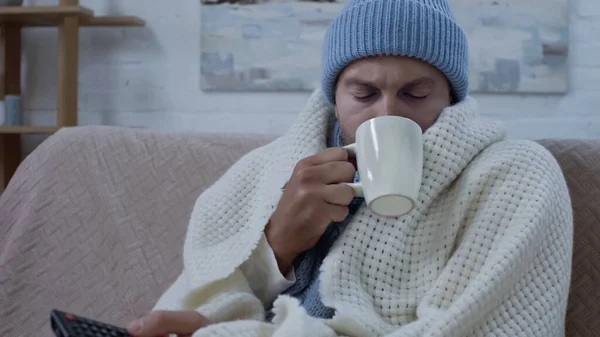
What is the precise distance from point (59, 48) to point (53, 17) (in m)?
0.10

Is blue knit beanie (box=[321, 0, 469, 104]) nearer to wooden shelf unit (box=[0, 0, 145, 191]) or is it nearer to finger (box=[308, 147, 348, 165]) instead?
finger (box=[308, 147, 348, 165])

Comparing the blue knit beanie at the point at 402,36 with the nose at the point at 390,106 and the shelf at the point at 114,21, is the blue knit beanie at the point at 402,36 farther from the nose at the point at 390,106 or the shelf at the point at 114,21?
the shelf at the point at 114,21

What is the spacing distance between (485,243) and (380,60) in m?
0.31

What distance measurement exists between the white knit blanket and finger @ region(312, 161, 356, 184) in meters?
0.08

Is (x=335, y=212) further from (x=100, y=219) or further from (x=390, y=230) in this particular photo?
(x=100, y=219)

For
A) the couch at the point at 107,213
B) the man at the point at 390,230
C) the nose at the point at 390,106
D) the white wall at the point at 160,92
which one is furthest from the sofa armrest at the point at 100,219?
the white wall at the point at 160,92

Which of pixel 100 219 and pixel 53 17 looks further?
pixel 53 17

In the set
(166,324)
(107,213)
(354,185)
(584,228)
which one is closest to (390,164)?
(354,185)

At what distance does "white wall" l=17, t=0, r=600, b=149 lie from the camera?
191 cm

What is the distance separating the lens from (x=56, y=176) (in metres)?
1.40

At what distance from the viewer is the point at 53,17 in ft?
6.58

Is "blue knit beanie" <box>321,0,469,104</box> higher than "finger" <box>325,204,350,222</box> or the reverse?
higher

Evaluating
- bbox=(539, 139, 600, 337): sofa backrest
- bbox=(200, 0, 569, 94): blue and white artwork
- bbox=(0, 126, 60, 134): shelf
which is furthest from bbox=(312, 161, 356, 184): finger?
bbox=(0, 126, 60, 134): shelf

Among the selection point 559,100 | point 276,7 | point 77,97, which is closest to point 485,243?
point 559,100
